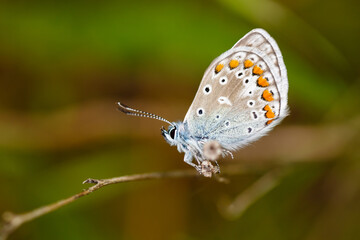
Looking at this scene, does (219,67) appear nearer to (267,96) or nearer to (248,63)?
(248,63)

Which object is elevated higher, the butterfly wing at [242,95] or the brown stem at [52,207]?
the butterfly wing at [242,95]

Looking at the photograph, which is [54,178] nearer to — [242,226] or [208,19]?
[242,226]

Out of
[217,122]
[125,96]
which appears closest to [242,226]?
[217,122]

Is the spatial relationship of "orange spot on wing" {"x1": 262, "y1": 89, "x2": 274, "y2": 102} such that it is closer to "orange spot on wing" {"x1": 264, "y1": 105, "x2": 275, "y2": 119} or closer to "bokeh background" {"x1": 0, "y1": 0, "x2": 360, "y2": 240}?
→ "orange spot on wing" {"x1": 264, "y1": 105, "x2": 275, "y2": 119}

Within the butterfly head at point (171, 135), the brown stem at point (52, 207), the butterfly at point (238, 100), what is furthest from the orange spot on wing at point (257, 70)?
the brown stem at point (52, 207)

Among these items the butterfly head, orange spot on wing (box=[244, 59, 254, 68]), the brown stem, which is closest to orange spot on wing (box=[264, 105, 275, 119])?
orange spot on wing (box=[244, 59, 254, 68])

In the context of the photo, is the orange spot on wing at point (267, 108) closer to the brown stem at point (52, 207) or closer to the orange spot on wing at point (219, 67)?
the orange spot on wing at point (219, 67)
